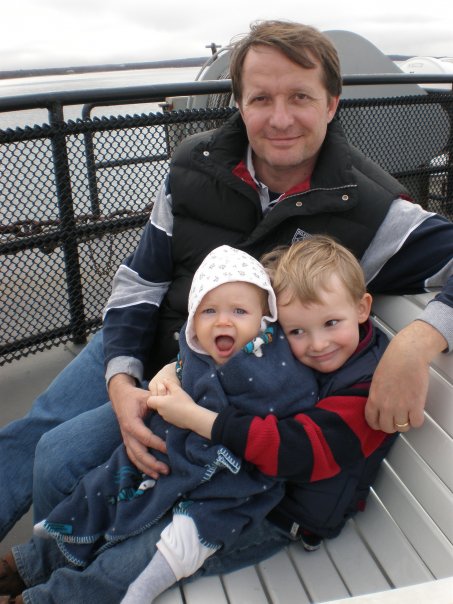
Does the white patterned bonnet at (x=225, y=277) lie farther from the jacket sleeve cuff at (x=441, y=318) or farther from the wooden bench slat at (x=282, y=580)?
the wooden bench slat at (x=282, y=580)

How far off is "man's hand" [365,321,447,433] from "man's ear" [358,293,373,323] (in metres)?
0.16

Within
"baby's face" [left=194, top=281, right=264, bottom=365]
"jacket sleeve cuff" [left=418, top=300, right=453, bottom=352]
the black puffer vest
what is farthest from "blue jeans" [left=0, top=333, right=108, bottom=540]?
"jacket sleeve cuff" [left=418, top=300, right=453, bottom=352]

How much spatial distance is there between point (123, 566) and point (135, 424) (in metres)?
0.37

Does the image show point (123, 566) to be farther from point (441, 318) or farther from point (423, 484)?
point (441, 318)

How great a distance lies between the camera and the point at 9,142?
2885 mm

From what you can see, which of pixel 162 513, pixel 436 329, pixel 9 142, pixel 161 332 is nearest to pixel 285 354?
pixel 436 329

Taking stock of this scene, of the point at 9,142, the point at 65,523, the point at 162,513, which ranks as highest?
the point at 9,142

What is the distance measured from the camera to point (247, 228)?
2.03m

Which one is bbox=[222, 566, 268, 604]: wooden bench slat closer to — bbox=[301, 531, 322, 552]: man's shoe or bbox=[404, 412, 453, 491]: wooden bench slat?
bbox=[301, 531, 322, 552]: man's shoe

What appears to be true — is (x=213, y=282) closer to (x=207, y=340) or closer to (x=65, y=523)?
(x=207, y=340)

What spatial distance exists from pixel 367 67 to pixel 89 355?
4284mm

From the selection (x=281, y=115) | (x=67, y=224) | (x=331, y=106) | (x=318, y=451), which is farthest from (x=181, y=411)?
(x=67, y=224)

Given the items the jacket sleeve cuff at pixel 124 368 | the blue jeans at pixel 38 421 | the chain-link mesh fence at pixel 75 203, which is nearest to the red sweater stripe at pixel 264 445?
the jacket sleeve cuff at pixel 124 368

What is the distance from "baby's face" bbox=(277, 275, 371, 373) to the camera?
1.60 meters
